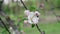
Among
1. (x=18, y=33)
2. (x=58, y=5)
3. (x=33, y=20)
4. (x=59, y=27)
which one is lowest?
(x=58, y=5)

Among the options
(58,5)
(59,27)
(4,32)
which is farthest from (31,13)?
(58,5)

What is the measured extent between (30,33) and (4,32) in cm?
606

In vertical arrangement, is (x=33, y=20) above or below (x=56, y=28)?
above

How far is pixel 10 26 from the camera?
7.33ft

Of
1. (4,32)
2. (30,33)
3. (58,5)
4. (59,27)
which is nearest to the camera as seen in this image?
(4,32)

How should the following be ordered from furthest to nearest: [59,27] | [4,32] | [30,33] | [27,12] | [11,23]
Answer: [59,27], [30,33], [11,23], [4,32], [27,12]

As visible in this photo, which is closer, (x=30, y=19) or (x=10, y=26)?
(x=30, y=19)

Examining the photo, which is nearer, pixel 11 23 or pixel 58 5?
pixel 11 23

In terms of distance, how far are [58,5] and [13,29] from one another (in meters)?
10.8

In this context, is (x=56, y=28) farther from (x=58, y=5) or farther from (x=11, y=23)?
(x=11, y=23)

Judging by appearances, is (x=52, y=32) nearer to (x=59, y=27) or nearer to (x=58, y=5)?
(x=59, y=27)

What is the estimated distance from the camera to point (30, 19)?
175 centimetres

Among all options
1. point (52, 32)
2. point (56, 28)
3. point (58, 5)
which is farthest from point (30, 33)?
point (58, 5)

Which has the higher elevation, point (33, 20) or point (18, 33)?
point (33, 20)
